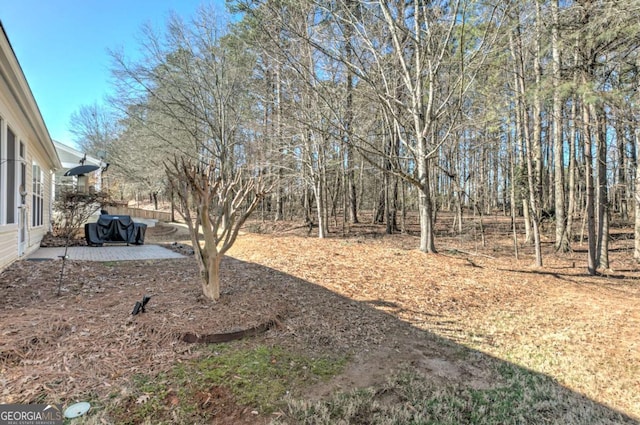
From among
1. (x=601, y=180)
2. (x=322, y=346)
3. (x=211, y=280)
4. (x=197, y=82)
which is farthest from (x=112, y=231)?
(x=601, y=180)

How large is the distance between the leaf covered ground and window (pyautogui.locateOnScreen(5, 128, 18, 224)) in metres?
0.94

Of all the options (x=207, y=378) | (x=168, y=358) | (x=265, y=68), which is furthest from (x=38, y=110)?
(x=265, y=68)

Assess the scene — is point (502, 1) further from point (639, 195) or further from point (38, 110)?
point (38, 110)

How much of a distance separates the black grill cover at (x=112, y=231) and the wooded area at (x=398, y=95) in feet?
7.63

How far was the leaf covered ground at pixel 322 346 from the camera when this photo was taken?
8.18 ft

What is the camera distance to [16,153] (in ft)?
20.7

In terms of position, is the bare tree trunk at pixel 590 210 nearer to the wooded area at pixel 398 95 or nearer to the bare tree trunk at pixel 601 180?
the wooded area at pixel 398 95

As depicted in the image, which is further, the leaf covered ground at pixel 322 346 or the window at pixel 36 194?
the window at pixel 36 194

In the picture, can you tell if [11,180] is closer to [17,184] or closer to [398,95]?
[17,184]

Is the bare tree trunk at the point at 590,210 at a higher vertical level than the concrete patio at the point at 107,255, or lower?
higher

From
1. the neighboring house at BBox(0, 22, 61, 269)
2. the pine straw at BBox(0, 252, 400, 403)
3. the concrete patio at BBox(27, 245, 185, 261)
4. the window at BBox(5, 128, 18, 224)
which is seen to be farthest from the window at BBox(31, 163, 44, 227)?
the pine straw at BBox(0, 252, 400, 403)

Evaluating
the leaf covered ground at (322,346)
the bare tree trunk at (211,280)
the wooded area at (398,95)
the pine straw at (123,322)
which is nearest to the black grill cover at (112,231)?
the wooded area at (398,95)

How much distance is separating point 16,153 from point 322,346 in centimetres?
671

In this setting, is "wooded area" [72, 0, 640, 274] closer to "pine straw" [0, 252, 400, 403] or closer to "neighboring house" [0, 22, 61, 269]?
"pine straw" [0, 252, 400, 403]
